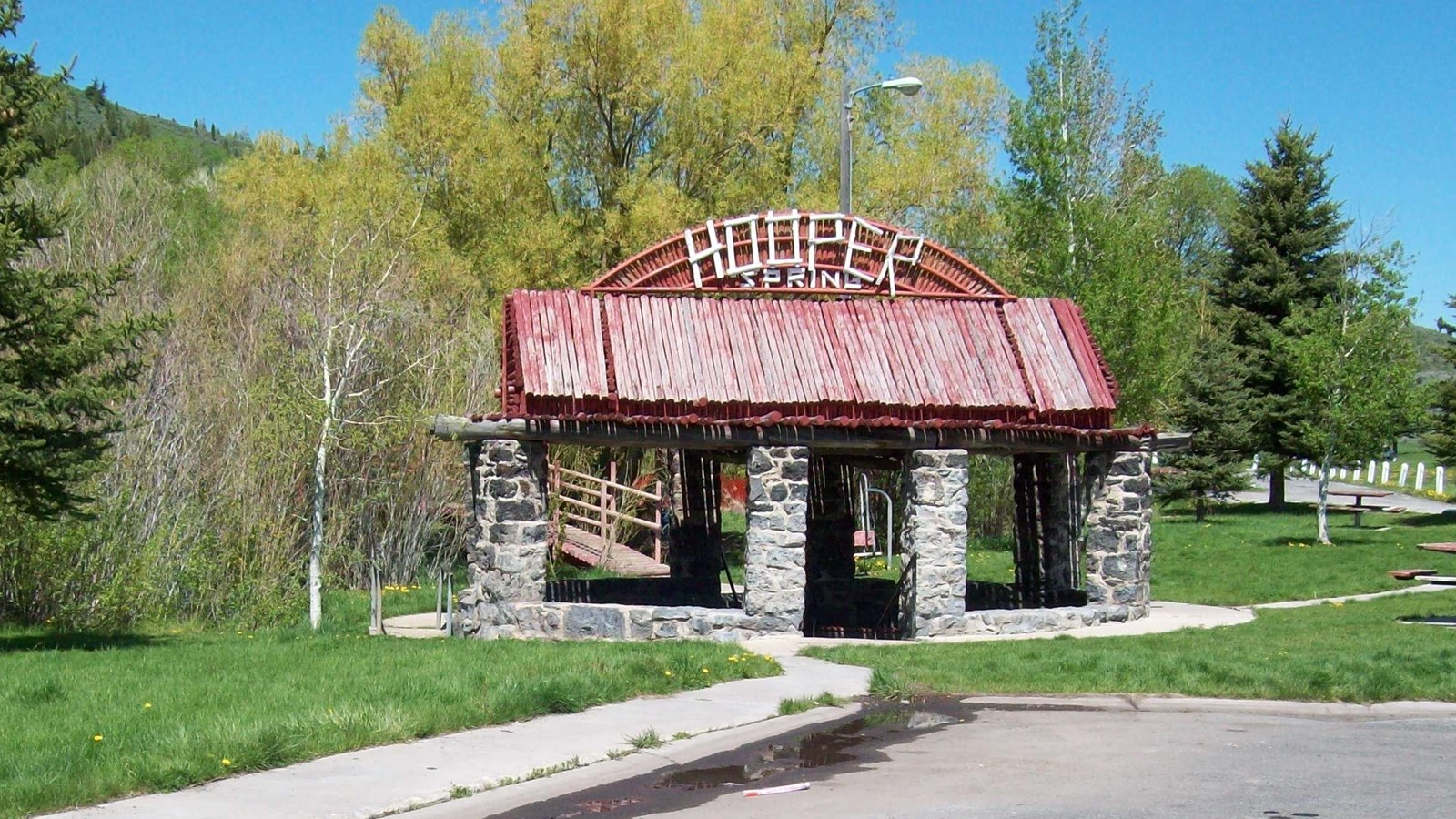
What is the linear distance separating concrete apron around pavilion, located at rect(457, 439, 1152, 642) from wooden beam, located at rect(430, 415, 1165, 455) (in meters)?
0.16

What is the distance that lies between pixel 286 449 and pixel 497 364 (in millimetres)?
5501

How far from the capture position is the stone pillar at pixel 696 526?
74.9ft

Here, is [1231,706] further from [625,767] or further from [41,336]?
[41,336]

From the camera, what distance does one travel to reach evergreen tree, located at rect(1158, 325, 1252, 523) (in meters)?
39.9

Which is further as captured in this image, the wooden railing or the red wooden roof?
the wooden railing

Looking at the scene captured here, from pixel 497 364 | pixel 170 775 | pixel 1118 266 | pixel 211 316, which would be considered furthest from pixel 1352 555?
pixel 170 775

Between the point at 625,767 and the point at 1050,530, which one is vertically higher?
the point at 1050,530

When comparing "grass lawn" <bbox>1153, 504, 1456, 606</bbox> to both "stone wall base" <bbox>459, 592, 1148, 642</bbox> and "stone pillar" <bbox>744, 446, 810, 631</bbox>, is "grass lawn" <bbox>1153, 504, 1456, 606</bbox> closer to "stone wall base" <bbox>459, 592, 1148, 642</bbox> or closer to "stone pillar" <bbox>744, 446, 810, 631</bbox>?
"stone wall base" <bbox>459, 592, 1148, 642</bbox>

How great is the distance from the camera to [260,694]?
438 inches

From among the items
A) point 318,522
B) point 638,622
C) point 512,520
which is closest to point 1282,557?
point 638,622

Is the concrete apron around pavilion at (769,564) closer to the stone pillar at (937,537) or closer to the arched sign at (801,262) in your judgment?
→ the stone pillar at (937,537)

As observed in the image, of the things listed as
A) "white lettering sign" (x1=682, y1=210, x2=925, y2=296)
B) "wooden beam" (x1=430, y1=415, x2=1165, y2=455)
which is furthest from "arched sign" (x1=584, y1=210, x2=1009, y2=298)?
"wooden beam" (x1=430, y1=415, x2=1165, y2=455)

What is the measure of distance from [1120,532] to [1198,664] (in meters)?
5.77

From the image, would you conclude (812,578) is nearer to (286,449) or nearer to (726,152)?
(286,449)
